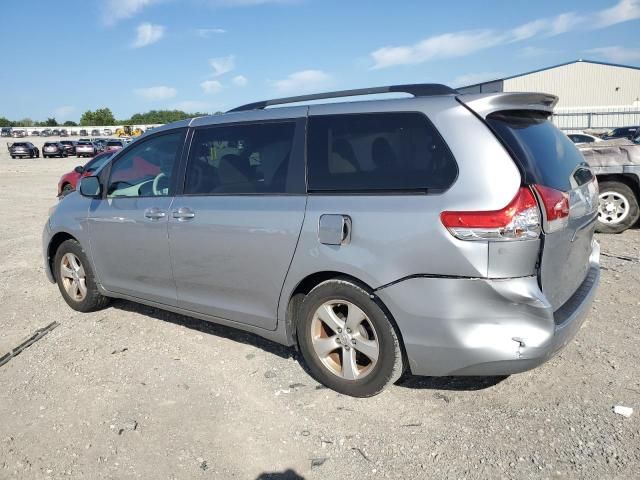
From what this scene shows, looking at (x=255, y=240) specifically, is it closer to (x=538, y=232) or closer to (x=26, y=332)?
(x=538, y=232)

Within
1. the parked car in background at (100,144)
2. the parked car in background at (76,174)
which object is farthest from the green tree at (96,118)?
the parked car in background at (76,174)

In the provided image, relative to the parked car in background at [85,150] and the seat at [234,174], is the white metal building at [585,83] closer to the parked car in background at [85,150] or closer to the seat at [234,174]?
the parked car in background at [85,150]

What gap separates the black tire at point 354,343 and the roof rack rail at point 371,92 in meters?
1.24

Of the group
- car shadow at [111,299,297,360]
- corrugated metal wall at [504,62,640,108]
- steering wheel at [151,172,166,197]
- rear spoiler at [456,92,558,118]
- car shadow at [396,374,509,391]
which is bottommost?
car shadow at [396,374,509,391]

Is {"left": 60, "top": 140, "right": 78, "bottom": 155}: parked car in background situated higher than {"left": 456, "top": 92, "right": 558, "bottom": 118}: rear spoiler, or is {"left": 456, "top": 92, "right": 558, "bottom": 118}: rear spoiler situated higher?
{"left": 456, "top": 92, "right": 558, "bottom": 118}: rear spoiler

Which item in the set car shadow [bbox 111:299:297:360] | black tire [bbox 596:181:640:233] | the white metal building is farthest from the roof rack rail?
the white metal building

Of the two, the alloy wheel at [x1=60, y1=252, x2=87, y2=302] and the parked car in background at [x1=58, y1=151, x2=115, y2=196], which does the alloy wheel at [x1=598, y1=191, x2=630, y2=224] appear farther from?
the parked car in background at [x1=58, y1=151, x2=115, y2=196]

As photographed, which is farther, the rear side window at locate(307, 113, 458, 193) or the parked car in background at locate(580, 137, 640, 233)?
the parked car in background at locate(580, 137, 640, 233)

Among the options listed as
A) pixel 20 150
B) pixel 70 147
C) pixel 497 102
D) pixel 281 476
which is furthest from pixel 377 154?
pixel 70 147

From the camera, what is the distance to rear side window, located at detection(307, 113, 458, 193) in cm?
294

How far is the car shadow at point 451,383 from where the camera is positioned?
3.47 metres

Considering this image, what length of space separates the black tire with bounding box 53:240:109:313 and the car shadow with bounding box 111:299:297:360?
0.83 ft

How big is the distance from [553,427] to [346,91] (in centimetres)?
242

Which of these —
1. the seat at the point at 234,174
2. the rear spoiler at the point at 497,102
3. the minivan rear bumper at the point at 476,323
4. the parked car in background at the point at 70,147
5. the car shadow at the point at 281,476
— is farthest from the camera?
the parked car in background at the point at 70,147
